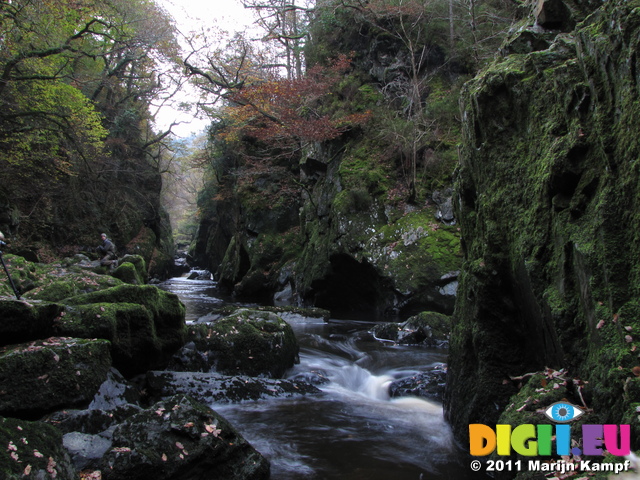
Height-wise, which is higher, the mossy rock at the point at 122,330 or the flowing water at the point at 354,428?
the mossy rock at the point at 122,330

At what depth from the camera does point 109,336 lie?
5.13 metres

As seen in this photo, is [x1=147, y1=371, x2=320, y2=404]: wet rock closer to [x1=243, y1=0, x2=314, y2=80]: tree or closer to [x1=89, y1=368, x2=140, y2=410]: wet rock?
[x1=89, y1=368, x2=140, y2=410]: wet rock

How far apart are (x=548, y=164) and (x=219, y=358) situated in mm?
5555

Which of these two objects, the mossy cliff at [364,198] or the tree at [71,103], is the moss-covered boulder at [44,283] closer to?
the tree at [71,103]

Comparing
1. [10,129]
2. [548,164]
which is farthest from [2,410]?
[10,129]

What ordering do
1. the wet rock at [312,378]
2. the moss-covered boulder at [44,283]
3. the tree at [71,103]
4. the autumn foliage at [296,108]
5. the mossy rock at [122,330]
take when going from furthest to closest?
the autumn foliage at [296,108]
the tree at [71,103]
the moss-covered boulder at [44,283]
the wet rock at [312,378]
the mossy rock at [122,330]

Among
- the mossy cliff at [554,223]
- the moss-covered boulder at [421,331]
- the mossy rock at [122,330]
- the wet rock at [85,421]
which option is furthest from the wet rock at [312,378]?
the wet rock at [85,421]

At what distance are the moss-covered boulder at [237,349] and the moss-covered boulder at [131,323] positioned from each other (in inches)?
12.5

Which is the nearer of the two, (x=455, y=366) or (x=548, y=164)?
(x=548, y=164)

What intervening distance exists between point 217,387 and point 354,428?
221 centimetres

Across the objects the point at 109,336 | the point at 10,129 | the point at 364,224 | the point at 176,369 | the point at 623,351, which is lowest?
the point at 176,369

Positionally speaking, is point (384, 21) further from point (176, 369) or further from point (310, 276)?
point (176, 369)

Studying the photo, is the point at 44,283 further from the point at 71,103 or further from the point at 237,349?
the point at 71,103

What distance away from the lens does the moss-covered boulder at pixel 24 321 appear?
165 inches
